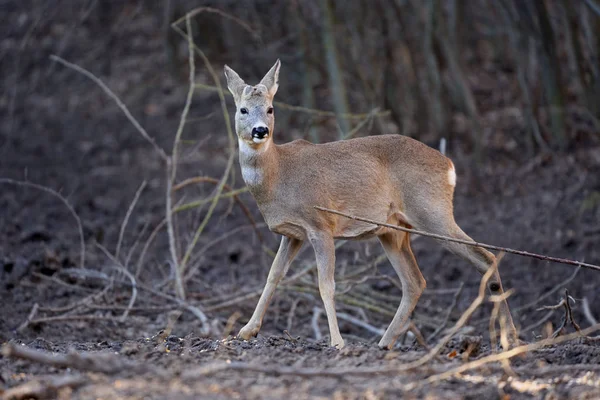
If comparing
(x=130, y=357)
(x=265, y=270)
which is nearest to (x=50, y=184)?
(x=265, y=270)

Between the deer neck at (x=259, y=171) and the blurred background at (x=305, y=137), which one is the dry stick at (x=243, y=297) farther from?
the deer neck at (x=259, y=171)

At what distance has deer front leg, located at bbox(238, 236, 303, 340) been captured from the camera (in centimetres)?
711

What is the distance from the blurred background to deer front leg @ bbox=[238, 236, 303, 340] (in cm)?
90

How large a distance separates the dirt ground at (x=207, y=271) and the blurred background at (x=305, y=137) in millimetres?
48

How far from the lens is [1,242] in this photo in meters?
11.5

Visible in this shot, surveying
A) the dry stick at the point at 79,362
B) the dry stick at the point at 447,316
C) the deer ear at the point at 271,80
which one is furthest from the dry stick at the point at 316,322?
the dry stick at the point at 79,362

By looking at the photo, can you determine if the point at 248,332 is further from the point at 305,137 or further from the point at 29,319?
the point at 305,137

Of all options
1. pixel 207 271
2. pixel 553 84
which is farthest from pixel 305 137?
pixel 553 84

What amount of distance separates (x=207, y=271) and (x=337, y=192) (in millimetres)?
4216

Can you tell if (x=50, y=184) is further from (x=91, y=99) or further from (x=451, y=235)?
(x=451, y=235)

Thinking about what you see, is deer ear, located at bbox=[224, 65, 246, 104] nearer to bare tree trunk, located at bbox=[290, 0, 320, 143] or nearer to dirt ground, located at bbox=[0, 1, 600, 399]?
dirt ground, located at bbox=[0, 1, 600, 399]

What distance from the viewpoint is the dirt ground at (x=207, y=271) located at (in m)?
5.00

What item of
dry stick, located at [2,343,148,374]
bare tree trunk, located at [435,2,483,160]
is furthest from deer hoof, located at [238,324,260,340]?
bare tree trunk, located at [435,2,483,160]

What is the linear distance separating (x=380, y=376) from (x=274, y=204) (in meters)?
2.51
